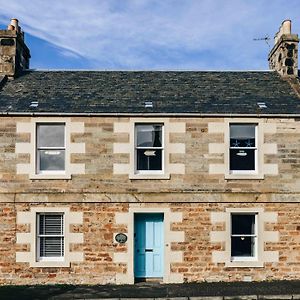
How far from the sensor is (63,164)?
1402 cm

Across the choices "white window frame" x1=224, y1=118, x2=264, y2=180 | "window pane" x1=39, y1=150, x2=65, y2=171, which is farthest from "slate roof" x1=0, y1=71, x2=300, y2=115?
"window pane" x1=39, y1=150, x2=65, y2=171

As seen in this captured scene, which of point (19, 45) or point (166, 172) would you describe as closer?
point (166, 172)

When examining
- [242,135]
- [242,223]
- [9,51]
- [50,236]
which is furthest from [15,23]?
[242,223]

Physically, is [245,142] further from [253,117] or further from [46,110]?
[46,110]

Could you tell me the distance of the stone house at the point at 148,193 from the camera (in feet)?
44.5

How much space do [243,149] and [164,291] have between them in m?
4.89

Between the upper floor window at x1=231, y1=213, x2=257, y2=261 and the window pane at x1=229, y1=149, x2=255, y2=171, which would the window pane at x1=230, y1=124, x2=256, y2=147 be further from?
the upper floor window at x1=231, y1=213, x2=257, y2=261

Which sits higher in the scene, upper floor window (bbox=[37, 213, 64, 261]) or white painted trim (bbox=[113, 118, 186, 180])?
white painted trim (bbox=[113, 118, 186, 180])

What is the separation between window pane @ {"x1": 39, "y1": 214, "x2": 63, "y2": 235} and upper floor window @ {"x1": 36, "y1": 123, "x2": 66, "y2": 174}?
1.39 m

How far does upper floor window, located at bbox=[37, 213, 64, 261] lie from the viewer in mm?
13695

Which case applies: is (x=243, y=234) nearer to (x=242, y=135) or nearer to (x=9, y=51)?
(x=242, y=135)

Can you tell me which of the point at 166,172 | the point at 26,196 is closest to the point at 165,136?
the point at 166,172

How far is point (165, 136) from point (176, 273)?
410 cm

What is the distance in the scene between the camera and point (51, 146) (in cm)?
1399
